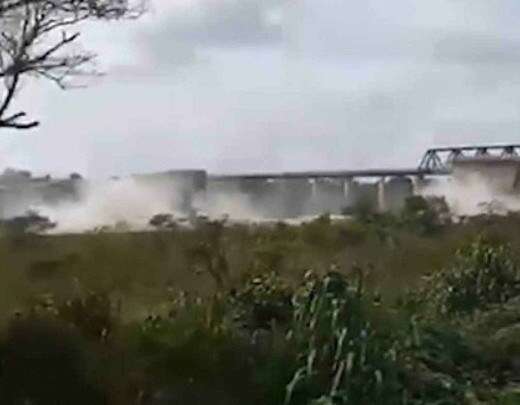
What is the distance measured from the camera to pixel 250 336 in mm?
11266

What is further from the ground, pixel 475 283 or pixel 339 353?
pixel 475 283

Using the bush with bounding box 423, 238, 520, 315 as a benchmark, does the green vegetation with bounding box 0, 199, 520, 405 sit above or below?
below

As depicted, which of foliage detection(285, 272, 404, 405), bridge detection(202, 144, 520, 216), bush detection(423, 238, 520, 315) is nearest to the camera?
foliage detection(285, 272, 404, 405)

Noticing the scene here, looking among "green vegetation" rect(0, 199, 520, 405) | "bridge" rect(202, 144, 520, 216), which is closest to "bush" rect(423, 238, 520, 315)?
"green vegetation" rect(0, 199, 520, 405)

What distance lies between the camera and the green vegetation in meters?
9.94

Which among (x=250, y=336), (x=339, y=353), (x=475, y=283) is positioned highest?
(x=475, y=283)

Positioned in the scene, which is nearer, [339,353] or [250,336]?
[339,353]

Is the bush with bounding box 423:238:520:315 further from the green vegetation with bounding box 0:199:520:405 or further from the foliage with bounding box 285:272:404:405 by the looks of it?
the foliage with bounding box 285:272:404:405

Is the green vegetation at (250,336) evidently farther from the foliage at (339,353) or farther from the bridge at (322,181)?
the bridge at (322,181)

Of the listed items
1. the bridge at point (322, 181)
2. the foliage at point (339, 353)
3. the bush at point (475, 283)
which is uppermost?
the bridge at point (322, 181)

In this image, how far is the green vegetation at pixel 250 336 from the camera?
9.94 m

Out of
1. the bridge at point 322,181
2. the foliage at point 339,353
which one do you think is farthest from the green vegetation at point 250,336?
the bridge at point 322,181

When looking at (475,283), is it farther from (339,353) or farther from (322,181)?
(322,181)

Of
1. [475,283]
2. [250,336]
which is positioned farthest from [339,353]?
[475,283]
